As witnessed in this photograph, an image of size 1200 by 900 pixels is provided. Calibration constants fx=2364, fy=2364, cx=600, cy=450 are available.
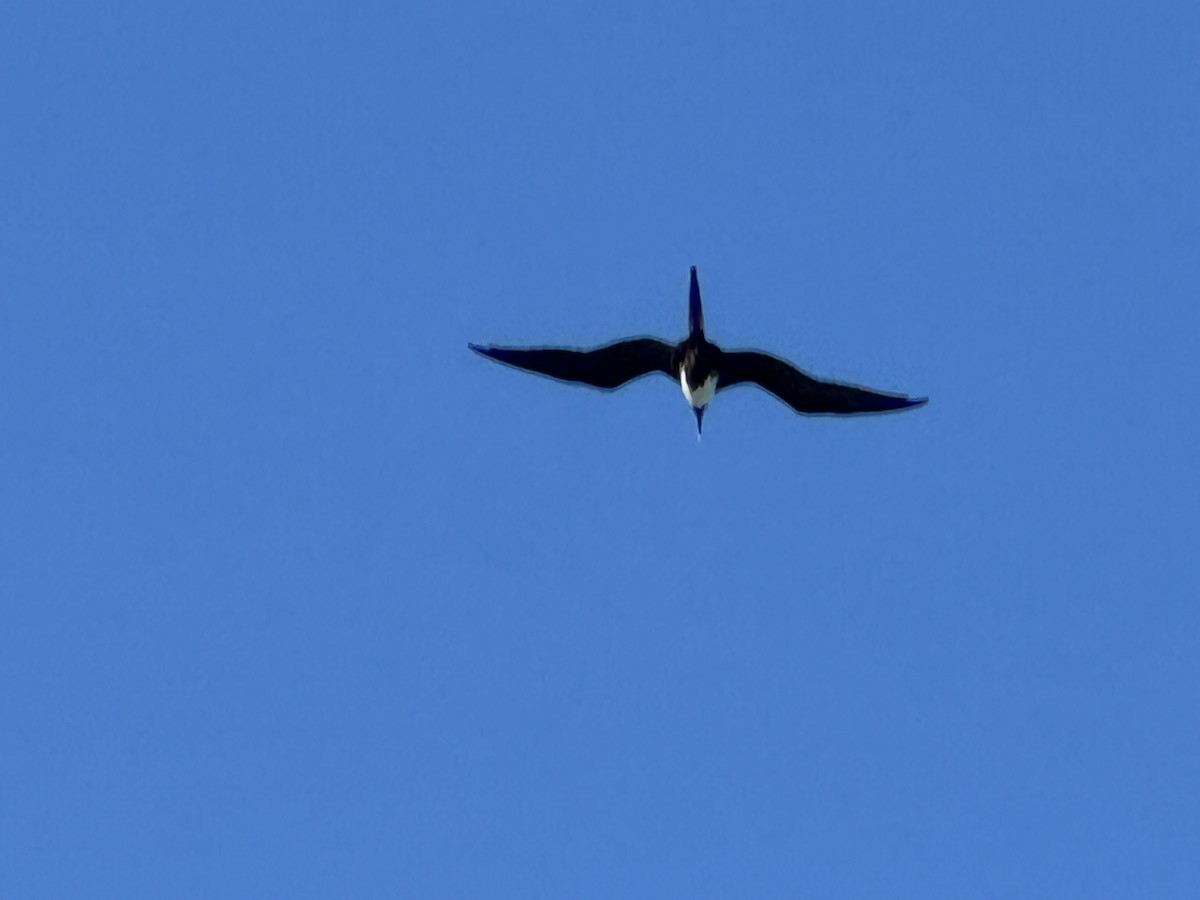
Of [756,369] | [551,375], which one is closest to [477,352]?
[551,375]

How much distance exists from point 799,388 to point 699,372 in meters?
2.69

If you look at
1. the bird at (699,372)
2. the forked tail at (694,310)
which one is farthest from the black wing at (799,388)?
the forked tail at (694,310)

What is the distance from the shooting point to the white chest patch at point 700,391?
45188mm

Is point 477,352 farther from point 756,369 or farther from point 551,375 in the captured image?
point 756,369

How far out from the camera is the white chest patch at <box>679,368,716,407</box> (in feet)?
148

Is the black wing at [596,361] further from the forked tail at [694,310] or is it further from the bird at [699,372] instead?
the forked tail at [694,310]

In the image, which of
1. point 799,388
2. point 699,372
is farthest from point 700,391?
point 799,388

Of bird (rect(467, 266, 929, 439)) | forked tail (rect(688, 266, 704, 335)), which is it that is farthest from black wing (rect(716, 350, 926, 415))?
forked tail (rect(688, 266, 704, 335))

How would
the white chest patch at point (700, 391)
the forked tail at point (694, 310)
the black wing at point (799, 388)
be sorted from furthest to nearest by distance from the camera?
the black wing at point (799, 388) → the white chest patch at point (700, 391) → the forked tail at point (694, 310)

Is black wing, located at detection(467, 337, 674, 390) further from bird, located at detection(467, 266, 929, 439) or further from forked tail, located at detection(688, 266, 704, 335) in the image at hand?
forked tail, located at detection(688, 266, 704, 335)

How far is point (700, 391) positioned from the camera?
148 feet

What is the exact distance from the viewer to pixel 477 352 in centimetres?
4456

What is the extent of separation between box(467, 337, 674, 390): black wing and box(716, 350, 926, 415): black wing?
1.35 m

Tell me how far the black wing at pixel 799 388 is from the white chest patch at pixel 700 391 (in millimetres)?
411
